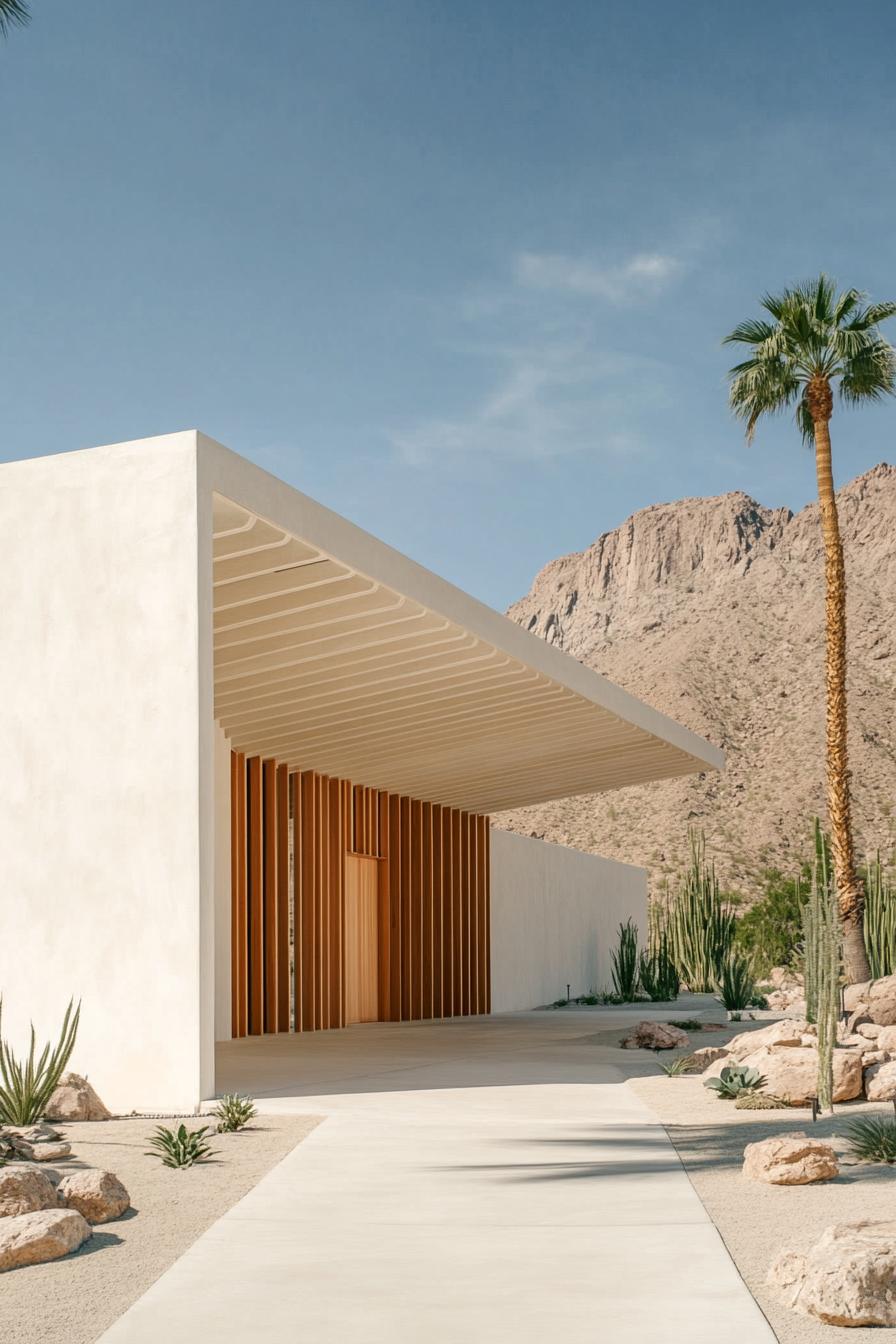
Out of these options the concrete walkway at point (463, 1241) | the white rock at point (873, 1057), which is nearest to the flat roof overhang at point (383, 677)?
the concrete walkway at point (463, 1241)

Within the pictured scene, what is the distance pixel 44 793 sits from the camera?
384 inches

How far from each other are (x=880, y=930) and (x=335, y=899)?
6.77 m

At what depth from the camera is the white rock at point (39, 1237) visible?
5.20 metres

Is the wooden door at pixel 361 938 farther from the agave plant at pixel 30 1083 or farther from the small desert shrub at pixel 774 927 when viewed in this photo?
the small desert shrub at pixel 774 927

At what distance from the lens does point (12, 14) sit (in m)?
13.7

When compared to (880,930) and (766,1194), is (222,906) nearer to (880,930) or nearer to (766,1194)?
(880,930)

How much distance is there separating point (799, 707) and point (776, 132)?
23.8 m

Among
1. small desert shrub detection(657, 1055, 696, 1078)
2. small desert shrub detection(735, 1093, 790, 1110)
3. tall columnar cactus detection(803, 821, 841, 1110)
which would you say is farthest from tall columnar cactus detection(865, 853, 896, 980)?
small desert shrub detection(735, 1093, 790, 1110)

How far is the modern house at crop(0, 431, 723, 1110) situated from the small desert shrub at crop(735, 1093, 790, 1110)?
3.27m

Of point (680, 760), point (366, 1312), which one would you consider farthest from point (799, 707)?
point (366, 1312)

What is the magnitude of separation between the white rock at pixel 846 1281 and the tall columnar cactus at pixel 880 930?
14.4 m

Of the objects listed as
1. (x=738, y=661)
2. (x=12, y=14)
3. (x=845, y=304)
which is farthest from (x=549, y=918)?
(x=738, y=661)

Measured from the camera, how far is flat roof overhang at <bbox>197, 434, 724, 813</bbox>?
1089 cm

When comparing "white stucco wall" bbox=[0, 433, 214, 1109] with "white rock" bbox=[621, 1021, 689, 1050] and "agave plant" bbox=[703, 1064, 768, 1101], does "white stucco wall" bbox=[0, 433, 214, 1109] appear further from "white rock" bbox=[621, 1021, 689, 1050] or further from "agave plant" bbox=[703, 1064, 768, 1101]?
"white rock" bbox=[621, 1021, 689, 1050]
